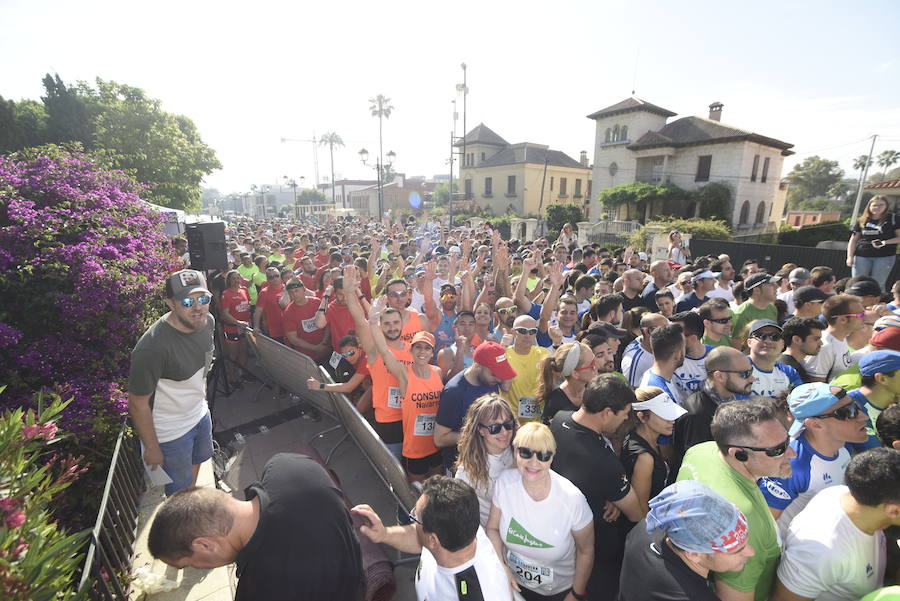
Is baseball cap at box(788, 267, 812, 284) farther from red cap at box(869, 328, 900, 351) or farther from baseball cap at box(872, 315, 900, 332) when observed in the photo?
red cap at box(869, 328, 900, 351)

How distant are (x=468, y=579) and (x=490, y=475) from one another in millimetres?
826

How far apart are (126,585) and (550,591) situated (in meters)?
→ 2.92

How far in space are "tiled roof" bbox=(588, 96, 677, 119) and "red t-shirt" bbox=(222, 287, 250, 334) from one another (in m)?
37.2

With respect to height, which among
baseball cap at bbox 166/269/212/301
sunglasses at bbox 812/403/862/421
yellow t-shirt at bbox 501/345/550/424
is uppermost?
baseball cap at bbox 166/269/212/301

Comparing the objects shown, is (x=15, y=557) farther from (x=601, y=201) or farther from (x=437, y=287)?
(x=601, y=201)

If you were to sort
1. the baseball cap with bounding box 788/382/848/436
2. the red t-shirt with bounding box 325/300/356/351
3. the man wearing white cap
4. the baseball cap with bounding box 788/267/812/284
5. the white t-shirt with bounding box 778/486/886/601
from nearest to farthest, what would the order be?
the white t-shirt with bounding box 778/486/886/601, the baseball cap with bounding box 788/382/848/436, the red t-shirt with bounding box 325/300/356/351, the man wearing white cap, the baseball cap with bounding box 788/267/812/284

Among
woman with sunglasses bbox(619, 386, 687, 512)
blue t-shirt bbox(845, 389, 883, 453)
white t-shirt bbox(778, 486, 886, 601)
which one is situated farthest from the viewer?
blue t-shirt bbox(845, 389, 883, 453)

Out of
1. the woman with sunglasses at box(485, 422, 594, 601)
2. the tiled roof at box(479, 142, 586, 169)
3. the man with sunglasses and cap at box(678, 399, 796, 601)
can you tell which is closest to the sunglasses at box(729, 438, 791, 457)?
the man with sunglasses and cap at box(678, 399, 796, 601)

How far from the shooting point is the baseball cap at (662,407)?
8.30 ft

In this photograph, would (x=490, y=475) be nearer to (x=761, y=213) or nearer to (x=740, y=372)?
(x=740, y=372)

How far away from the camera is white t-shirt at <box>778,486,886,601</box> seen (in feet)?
5.72

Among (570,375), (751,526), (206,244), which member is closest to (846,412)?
(751,526)

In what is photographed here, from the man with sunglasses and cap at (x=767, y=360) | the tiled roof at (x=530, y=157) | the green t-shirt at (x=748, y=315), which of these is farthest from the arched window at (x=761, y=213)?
the man with sunglasses and cap at (x=767, y=360)

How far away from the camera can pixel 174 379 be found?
3.18m
